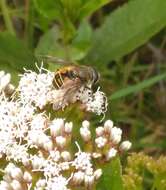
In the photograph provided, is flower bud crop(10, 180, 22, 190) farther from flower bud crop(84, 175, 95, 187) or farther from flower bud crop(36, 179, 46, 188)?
flower bud crop(84, 175, 95, 187)

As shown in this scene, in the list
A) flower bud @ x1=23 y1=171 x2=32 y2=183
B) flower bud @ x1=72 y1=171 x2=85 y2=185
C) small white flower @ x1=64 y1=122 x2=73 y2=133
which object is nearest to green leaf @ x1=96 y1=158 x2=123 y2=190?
flower bud @ x1=72 y1=171 x2=85 y2=185

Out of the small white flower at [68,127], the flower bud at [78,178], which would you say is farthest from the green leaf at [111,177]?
the small white flower at [68,127]

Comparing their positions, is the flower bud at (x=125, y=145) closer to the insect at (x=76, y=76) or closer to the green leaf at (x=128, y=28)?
the insect at (x=76, y=76)

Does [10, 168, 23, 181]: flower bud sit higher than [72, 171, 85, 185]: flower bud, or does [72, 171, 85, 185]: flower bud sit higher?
[10, 168, 23, 181]: flower bud

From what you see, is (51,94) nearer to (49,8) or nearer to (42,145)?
(42,145)

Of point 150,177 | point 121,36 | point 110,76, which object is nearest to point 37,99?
point 121,36

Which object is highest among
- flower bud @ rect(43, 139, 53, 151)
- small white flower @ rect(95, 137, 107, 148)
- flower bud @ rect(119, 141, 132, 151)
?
flower bud @ rect(119, 141, 132, 151)
